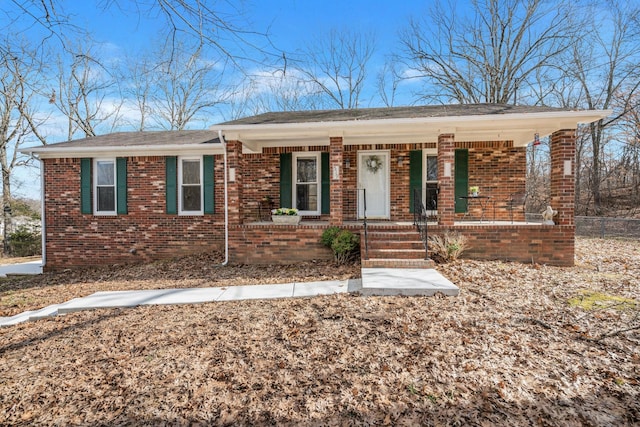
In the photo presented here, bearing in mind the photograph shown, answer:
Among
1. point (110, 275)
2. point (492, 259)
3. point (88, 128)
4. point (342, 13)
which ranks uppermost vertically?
point (88, 128)

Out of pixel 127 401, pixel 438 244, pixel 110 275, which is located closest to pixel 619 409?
pixel 127 401

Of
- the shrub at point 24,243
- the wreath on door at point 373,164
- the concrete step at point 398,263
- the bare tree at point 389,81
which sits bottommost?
the shrub at point 24,243

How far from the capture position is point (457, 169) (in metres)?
8.91

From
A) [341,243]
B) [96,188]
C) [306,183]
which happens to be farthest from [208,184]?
[341,243]

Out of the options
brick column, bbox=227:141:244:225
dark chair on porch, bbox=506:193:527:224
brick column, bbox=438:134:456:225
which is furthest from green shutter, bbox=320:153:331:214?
dark chair on porch, bbox=506:193:527:224

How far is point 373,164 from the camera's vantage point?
933 centimetres

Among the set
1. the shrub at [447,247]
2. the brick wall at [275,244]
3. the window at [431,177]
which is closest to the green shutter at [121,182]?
the brick wall at [275,244]

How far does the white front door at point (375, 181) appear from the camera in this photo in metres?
9.28

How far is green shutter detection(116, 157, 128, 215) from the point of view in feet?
30.0

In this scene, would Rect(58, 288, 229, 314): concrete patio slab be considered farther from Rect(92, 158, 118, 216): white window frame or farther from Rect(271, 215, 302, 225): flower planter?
Rect(92, 158, 118, 216): white window frame

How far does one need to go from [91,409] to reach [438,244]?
6.10 metres

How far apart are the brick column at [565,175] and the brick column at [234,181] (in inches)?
278

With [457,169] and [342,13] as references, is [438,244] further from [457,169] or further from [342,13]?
[342,13]

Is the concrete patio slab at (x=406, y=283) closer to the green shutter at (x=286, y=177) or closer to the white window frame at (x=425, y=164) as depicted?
the white window frame at (x=425, y=164)
